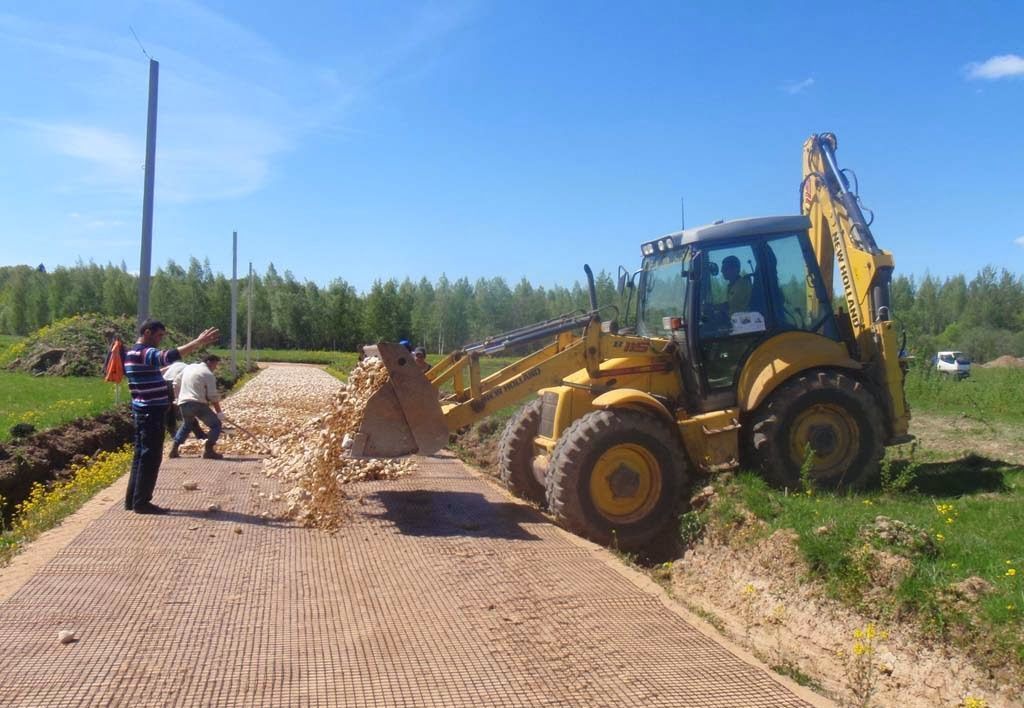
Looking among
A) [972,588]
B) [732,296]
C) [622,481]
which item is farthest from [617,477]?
[972,588]

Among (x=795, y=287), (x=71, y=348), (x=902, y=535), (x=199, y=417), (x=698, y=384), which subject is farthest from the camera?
(x=71, y=348)

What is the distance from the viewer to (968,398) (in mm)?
16594

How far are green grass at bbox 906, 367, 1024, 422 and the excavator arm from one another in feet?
18.0

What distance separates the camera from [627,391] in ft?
27.0

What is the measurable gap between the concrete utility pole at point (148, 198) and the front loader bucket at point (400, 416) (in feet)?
25.1

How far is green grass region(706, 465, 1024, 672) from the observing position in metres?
4.94

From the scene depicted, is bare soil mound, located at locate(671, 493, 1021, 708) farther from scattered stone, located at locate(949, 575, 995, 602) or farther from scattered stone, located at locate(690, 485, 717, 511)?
scattered stone, located at locate(690, 485, 717, 511)

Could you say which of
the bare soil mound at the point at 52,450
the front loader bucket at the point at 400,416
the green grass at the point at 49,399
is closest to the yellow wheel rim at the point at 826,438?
the front loader bucket at the point at 400,416

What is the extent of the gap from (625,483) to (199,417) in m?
6.72

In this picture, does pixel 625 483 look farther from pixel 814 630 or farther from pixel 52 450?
pixel 52 450

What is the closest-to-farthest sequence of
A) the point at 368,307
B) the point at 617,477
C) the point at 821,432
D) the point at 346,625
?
the point at 346,625, the point at 617,477, the point at 821,432, the point at 368,307

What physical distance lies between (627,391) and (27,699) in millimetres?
5501

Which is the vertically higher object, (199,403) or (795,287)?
(795,287)

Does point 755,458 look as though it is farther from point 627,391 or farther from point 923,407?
point 923,407
